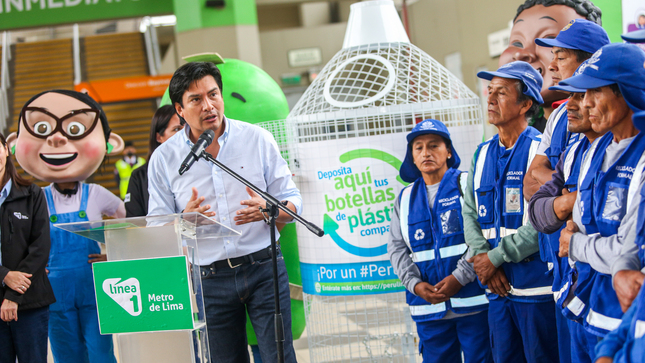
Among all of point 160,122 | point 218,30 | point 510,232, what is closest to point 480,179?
point 510,232

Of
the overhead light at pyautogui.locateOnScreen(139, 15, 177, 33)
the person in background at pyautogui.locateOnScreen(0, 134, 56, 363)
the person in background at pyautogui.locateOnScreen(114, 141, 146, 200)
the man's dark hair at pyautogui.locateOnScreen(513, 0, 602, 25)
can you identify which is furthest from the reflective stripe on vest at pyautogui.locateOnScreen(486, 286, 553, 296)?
the overhead light at pyautogui.locateOnScreen(139, 15, 177, 33)

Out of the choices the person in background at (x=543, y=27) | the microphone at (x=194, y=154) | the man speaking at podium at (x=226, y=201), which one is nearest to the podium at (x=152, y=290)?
the microphone at (x=194, y=154)

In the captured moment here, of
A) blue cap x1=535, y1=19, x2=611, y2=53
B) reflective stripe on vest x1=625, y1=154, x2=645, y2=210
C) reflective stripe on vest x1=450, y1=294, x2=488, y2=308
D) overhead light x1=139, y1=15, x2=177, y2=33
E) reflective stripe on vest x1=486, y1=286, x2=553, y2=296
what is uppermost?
overhead light x1=139, y1=15, x2=177, y2=33

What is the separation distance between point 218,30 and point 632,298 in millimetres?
9143

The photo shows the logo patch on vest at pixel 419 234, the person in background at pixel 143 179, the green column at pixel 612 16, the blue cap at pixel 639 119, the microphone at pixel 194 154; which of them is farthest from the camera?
the green column at pixel 612 16

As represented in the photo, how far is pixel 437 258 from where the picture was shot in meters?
2.72

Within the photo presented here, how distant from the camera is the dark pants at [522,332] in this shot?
2391 millimetres

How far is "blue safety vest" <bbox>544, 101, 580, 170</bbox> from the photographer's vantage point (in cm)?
222

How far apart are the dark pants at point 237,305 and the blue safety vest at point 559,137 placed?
4.06 ft

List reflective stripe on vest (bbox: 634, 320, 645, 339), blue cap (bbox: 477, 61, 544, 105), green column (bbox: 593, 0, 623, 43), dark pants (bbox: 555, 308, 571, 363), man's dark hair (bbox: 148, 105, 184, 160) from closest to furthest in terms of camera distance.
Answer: reflective stripe on vest (bbox: 634, 320, 645, 339) < dark pants (bbox: 555, 308, 571, 363) < blue cap (bbox: 477, 61, 544, 105) < man's dark hair (bbox: 148, 105, 184, 160) < green column (bbox: 593, 0, 623, 43)

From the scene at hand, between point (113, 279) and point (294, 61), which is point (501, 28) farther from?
point (113, 279)

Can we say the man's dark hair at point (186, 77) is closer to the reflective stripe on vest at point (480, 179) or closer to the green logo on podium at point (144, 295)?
the green logo on podium at point (144, 295)

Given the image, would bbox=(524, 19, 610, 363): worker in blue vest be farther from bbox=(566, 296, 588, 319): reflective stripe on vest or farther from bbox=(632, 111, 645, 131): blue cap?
bbox=(632, 111, 645, 131): blue cap

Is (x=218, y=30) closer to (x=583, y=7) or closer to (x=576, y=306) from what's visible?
(x=583, y=7)
